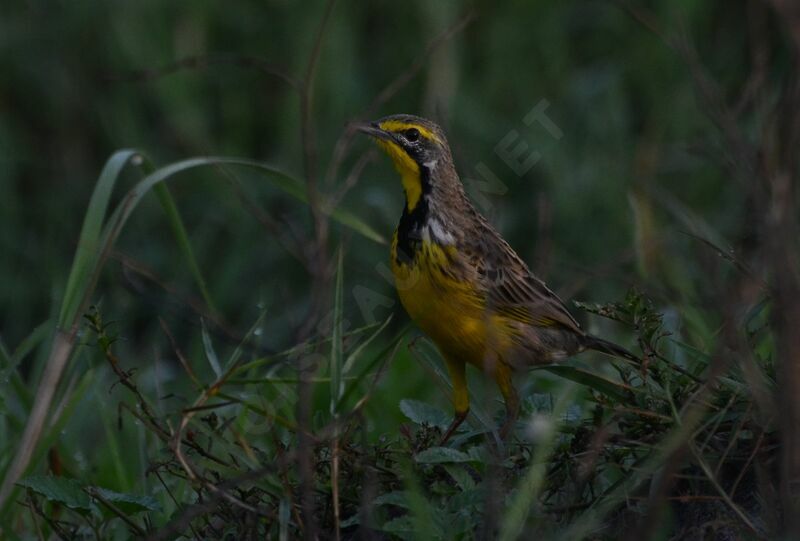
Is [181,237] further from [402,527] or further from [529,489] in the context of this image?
[529,489]

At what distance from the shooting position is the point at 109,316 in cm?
736

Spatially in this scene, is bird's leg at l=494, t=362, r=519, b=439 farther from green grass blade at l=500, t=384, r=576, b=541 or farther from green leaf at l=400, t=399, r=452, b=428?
green grass blade at l=500, t=384, r=576, b=541

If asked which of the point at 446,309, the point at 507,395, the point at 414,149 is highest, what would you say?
the point at 414,149

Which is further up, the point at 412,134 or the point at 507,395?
the point at 412,134

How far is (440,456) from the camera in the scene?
3.73 metres

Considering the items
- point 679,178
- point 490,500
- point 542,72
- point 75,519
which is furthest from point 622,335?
point 490,500

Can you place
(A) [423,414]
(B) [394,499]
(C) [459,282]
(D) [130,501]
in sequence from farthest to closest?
(C) [459,282] < (A) [423,414] < (D) [130,501] < (B) [394,499]

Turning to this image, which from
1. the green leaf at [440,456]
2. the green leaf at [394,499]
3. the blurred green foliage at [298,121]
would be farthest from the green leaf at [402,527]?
the blurred green foliage at [298,121]

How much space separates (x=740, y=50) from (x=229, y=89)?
305 cm

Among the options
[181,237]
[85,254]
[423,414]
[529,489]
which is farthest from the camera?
[181,237]

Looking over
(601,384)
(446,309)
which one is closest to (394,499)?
(601,384)

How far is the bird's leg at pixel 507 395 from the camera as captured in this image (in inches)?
159

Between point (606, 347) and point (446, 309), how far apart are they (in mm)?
588

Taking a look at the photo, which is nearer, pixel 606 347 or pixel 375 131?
pixel 606 347
